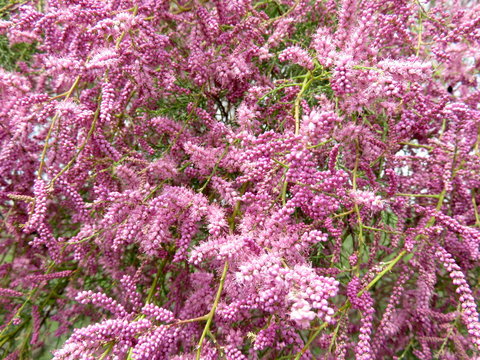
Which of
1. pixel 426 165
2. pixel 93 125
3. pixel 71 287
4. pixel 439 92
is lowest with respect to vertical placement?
pixel 71 287

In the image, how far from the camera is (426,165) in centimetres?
152

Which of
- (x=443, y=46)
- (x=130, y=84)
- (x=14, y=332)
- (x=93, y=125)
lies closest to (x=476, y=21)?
(x=443, y=46)

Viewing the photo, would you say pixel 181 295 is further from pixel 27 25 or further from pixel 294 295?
pixel 27 25

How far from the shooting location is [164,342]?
974 millimetres

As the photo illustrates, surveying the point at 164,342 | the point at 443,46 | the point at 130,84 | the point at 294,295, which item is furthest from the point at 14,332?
the point at 443,46

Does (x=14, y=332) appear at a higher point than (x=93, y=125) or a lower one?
lower

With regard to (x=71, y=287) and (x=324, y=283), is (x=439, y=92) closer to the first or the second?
(x=324, y=283)

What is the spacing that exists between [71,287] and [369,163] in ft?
5.33

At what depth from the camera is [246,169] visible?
3.37 feet

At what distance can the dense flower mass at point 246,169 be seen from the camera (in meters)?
0.92

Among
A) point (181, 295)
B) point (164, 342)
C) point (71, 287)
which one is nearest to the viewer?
Answer: point (164, 342)

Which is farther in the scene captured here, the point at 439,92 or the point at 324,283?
the point at 439,92

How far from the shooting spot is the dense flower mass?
92 centimetres

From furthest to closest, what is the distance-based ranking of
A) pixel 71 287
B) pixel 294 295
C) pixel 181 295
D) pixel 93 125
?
pixel 71 287 → pixel 181 295 → pixel 93 125 → pixel 294 295
